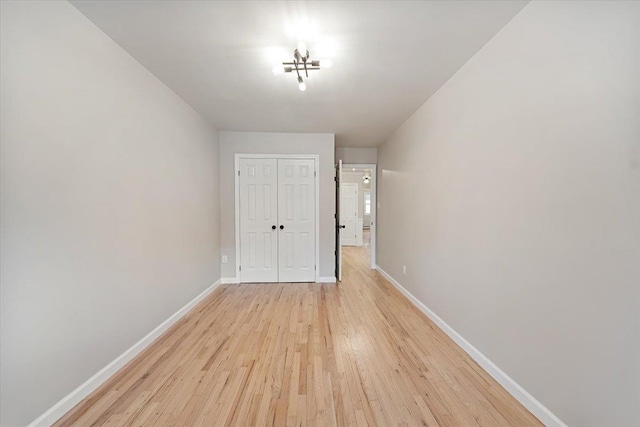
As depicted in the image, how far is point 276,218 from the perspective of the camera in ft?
14.3

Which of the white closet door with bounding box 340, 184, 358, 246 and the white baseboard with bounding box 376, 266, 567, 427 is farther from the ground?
the white closet door with bounding box 340, 184, 358, 246

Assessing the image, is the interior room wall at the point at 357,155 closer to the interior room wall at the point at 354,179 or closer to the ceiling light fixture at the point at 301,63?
the ceiling light fixture at the point at 301,63

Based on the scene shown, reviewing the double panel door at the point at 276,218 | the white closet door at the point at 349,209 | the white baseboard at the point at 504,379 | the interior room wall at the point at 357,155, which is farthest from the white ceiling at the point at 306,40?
the white closet door at the point at 349,209

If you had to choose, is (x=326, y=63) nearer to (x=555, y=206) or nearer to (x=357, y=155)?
(x=555, y=206)

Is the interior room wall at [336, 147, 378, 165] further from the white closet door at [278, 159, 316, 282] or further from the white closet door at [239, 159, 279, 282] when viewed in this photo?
the white closet door at [239, 159, 279, 282]

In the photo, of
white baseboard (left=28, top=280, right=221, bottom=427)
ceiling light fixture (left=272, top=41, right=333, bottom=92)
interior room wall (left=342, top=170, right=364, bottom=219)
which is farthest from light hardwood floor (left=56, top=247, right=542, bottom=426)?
interior room wall (left=342, top=170, right=364, bottom=219)

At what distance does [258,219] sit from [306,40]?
289cm

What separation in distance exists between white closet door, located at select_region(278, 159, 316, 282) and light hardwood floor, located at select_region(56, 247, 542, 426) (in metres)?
1.32

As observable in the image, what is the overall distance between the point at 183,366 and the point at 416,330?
2.13 m

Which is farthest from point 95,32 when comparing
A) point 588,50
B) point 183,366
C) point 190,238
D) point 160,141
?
point 588,50

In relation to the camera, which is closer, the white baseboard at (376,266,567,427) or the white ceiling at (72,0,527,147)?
the white baseboard at (376,266,567,427)

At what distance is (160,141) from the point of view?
2.59 m

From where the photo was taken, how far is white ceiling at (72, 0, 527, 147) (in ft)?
5.48

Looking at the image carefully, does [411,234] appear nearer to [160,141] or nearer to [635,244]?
[635,244]
